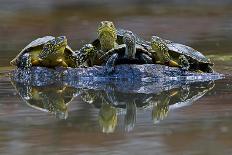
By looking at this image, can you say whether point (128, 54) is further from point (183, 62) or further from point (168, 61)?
point (183, 62)

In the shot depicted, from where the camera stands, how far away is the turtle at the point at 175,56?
1201 cm

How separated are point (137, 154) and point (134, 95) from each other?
A: 3522mm

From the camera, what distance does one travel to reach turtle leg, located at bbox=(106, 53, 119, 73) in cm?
1172

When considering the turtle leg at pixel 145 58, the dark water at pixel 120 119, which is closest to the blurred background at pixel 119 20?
the dark water at pixel 120 119

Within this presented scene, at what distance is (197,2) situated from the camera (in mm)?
29000

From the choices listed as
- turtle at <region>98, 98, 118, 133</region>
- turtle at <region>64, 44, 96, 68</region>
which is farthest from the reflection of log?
turtle at <region>98, 98, 118, 133</region>

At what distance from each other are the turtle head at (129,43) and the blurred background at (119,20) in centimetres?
503

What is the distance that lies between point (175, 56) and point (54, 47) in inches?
70.9

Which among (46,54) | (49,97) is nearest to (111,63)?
(46,54)

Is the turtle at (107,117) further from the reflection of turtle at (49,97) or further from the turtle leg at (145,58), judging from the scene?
the turtle leg at (145,58)

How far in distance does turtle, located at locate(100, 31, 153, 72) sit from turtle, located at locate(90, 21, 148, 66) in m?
0.14

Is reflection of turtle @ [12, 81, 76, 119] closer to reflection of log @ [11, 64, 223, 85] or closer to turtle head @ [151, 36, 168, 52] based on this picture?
reflection of log @ [11, 64, 223, 85]

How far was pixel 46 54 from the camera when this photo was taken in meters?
12.1

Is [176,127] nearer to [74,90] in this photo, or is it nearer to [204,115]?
[204,115]
